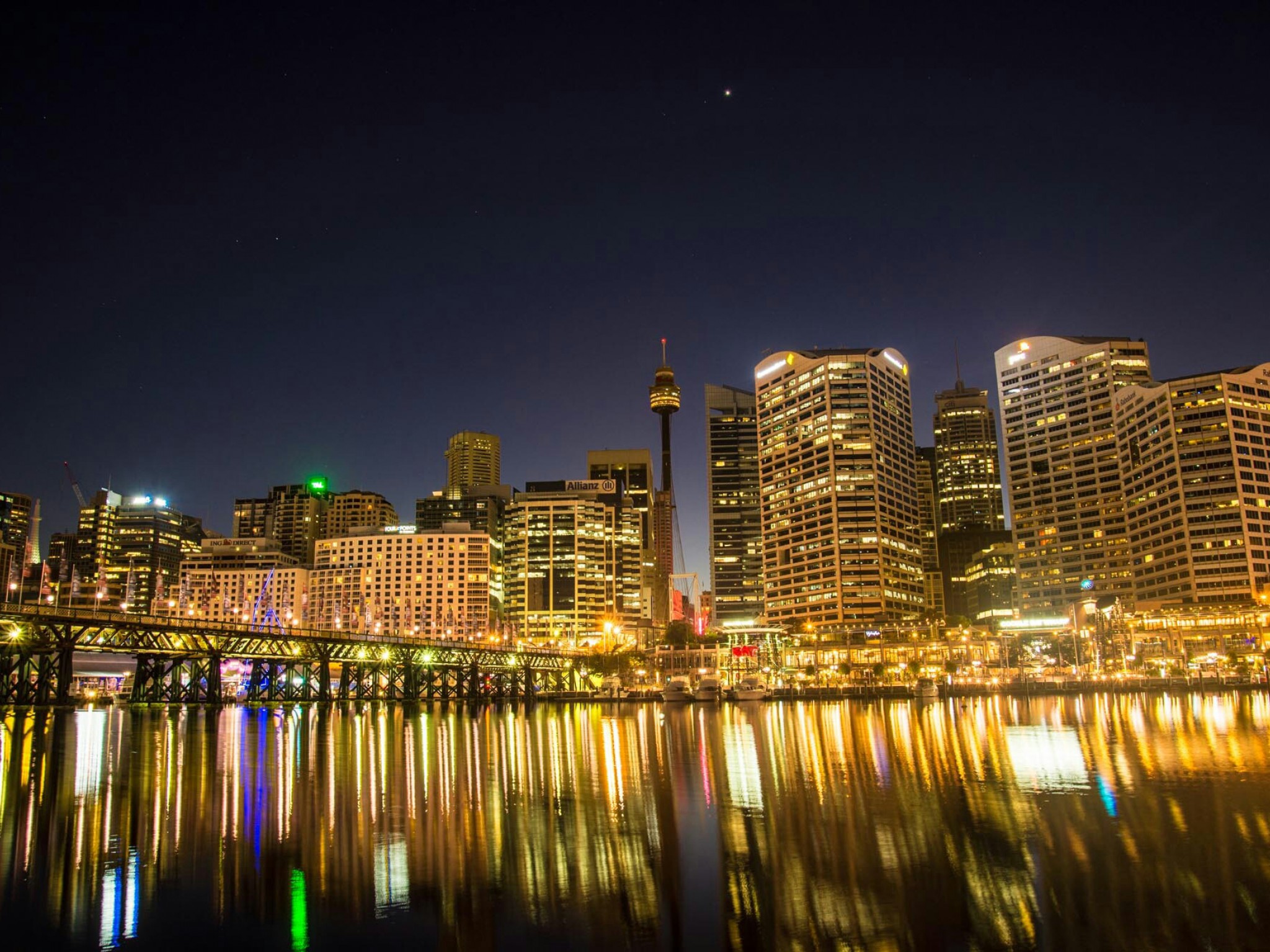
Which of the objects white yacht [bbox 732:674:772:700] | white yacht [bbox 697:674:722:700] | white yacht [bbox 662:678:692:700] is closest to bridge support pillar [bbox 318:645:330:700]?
white yacht [bbox 662:678:692:700]

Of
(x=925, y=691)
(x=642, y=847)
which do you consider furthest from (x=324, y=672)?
(x=642, y=847)

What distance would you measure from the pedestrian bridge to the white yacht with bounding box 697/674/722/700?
32.7 meters

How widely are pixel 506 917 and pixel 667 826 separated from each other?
11177 mm

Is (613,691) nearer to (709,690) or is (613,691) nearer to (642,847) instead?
(709,690)

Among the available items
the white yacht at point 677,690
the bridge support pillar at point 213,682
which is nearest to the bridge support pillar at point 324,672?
the bridge support pillar at point 213,682

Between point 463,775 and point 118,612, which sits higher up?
point 118,612

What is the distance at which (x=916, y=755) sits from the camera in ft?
169

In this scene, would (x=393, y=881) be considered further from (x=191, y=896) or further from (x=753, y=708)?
(x=753, y=708)

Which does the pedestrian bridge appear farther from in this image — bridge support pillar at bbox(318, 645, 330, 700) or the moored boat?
the moored boat

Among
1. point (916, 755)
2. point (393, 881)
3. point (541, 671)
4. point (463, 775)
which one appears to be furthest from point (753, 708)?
point (393, 881)

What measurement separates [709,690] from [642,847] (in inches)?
5663

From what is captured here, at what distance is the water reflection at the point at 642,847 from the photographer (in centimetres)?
1870

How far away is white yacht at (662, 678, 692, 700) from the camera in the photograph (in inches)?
6353

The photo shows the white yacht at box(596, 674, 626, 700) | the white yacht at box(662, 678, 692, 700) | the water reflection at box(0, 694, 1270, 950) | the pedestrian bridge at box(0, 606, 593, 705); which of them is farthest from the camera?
the white yacht at box(596, 674, 626, 700)
